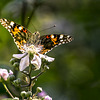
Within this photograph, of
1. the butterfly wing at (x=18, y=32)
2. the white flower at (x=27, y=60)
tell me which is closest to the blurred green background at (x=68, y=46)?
the butterfly wing at (x=18, y=32)

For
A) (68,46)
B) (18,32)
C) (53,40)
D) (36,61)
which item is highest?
(18,32)

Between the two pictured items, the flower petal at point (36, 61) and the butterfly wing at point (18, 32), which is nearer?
the flower petal at point (36, 61)

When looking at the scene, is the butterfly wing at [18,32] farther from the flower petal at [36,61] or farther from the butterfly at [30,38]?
the flower petal at [36,61]

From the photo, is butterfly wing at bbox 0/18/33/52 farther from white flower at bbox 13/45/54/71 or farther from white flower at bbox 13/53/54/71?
white flower at bbox 13/53/54/71

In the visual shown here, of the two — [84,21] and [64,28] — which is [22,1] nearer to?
[84,21]

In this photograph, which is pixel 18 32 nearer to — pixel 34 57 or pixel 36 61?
pixel 34 57

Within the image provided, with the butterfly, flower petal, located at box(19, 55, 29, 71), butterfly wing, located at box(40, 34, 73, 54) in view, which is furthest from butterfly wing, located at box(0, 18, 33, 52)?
flower petal, located at box(19, 55, 29, 71)

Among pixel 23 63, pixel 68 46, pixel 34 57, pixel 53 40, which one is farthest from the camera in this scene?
pixel 68 46

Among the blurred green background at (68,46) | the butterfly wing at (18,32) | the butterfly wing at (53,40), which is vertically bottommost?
the blurred green background at (68,46)

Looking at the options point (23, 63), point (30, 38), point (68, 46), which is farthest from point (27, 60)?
point (68, 46)
